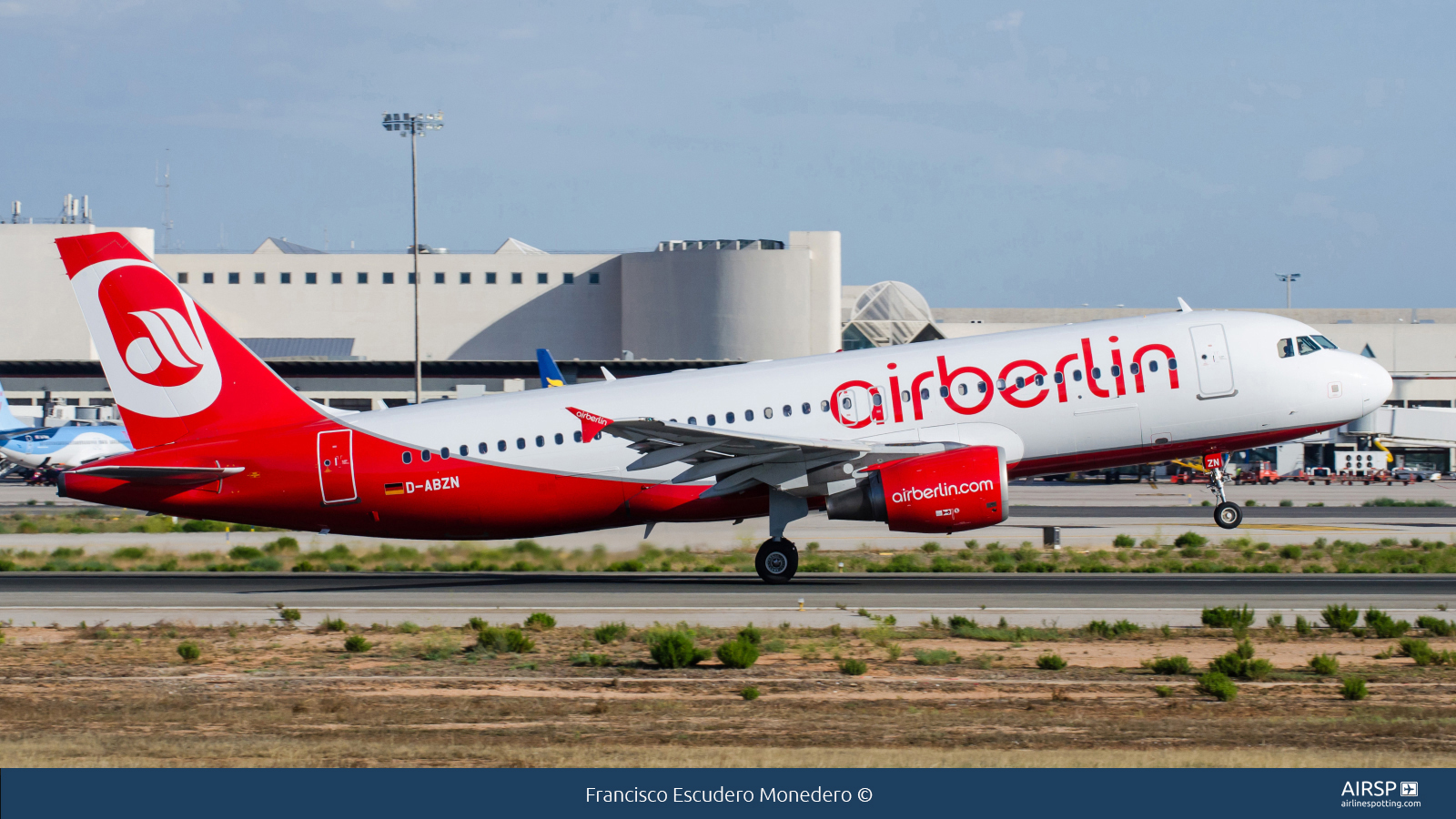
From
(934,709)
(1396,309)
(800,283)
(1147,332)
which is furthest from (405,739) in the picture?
(1396,309)

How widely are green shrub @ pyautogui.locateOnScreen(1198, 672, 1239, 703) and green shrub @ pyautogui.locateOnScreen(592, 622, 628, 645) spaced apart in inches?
343

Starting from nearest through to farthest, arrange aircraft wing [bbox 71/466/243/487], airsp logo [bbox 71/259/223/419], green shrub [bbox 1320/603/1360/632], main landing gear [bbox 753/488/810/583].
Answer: green shrub [bbox 1320/603/1360/632] → aircraft wing [bbox 71/466/243/487] → airsp logo [bbox 71/259/223/419] → main landing gear [bbox 753/488/810/583]

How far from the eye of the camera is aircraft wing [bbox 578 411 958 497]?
81.0 ft

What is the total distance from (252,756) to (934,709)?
743cm

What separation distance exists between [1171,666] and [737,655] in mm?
5800

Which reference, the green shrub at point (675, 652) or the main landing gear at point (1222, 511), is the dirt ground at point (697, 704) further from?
the main landing gear at point (1222, 511)

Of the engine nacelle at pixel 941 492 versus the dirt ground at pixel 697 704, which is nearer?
the dirt ground at pixel 697 704

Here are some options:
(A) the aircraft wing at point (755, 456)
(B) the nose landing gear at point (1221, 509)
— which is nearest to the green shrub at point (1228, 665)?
(A) the aircraft wing at point (755, 456)

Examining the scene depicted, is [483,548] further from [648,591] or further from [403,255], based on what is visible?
[403,255]

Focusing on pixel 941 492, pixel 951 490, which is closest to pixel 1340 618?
pixel 951 490

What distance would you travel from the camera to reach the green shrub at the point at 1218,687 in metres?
15.6

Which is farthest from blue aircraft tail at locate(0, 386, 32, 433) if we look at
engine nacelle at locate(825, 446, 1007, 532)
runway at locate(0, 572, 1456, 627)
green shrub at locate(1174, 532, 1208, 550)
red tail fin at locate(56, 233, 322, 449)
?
engine nacelle at locate(825, 446, 1007, 532)

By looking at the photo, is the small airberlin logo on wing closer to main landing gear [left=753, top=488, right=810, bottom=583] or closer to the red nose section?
main landing gear [left=753, top=488, right=810, bottom=583]

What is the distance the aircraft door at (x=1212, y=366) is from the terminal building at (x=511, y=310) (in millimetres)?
75545
